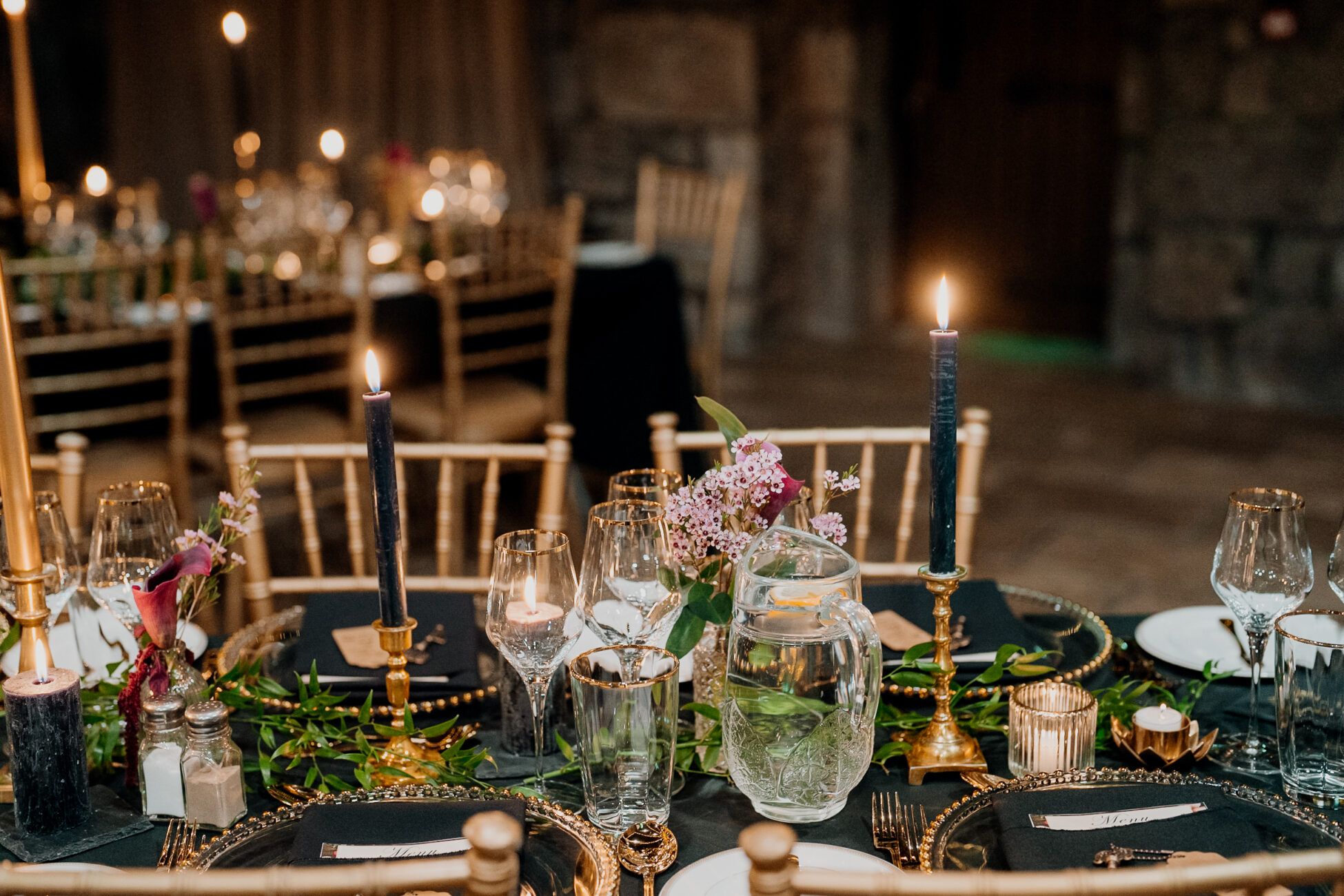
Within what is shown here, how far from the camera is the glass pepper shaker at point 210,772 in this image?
36.8 inches

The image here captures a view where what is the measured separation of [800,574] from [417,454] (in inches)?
31.5

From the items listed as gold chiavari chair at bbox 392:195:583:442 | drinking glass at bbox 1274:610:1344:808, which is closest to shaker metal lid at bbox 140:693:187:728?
drinking glass at bbox 1274:610:1344:808

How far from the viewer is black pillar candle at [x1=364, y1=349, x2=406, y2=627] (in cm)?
90

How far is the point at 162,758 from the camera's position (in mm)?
947

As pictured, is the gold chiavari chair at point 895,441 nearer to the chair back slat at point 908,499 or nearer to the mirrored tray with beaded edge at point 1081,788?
the chair back slat at point 908,499

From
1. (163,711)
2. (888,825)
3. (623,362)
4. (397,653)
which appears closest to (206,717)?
(163,711)

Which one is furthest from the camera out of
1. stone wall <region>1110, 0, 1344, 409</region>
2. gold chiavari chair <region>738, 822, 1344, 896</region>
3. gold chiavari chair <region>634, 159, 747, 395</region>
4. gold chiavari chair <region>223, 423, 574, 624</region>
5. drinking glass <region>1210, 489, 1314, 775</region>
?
stone wall <region>1110, 0, 1344, 409</region>

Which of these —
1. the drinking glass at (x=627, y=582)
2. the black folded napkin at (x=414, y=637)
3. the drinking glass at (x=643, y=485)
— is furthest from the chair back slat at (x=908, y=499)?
the drinking glass at (x=627, y=582)

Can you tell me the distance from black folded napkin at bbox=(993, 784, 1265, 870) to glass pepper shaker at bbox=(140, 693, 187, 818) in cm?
61

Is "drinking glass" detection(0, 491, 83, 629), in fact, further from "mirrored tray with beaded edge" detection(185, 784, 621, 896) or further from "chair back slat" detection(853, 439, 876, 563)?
"chair back slat" detection(853, 439, 876, 563)

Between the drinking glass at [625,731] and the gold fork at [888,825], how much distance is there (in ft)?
0.51

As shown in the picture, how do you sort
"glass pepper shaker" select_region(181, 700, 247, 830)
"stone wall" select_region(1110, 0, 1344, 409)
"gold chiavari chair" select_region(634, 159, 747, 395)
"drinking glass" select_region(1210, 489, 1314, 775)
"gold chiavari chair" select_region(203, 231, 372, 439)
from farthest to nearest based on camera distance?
1. "stone wall" select_region(1110, 0, 1344, 409)
2. "gold chiavari chair" select_region(634, 159, 747, 395)
3. "gold chiavari chair" select_region(203, 231, 372, 439)
4. "drinking glass" select_region(1210, 489, 1314, 775)
5. "glass pepper shaker" select_region(181, 700, 247, 830)

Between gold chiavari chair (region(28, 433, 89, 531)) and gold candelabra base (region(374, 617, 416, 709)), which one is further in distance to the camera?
gold chiavari chair (region(28, 433, 89, 531))

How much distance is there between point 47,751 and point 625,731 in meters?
0.43
